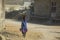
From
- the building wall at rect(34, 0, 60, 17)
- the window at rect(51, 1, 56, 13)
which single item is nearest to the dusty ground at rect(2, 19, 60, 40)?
the window at rect(51, 1, 56, 13)

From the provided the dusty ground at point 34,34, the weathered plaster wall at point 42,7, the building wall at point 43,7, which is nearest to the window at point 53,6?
the building wall at point 43,7

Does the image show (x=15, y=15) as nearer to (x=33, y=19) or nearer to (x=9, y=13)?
(x=9, y=13)

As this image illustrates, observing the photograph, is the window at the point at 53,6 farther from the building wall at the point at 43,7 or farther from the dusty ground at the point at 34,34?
the dusty ground at the point at 34,34

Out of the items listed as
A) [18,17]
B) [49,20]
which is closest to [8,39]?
[49,20]

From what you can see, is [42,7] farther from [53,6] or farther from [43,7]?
[53,6]

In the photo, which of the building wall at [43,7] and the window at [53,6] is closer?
the window at [53,6]

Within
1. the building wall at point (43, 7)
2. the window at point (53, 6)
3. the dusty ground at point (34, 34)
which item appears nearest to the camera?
the dusty ground at point (34, 34)

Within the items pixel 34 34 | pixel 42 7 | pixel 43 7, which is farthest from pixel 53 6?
pixel 34 34

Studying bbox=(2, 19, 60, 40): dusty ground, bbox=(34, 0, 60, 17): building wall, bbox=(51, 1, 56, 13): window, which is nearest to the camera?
bbox=(2, 19, 60, 40): dusty ground

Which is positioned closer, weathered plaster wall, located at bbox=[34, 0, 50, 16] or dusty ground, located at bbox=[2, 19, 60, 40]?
dusty ground, located at bbox=[2, 19, 60, 40]

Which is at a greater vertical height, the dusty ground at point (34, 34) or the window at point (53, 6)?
the window at point (53, 6)

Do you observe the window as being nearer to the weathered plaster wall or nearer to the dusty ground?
the weathered plaster wall

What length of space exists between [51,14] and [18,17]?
500 cm

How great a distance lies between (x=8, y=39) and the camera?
13430mm
